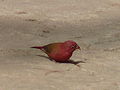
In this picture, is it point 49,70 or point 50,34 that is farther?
point 50,34

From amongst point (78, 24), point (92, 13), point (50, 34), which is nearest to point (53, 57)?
point (50, 34)

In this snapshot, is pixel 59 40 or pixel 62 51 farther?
pixel 59 40

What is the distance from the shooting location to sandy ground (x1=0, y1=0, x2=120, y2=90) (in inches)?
127

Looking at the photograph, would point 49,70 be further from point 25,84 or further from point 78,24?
point 78,24

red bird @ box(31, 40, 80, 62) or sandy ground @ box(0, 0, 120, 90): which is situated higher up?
red bird @ box(31, 40, 80, 62)

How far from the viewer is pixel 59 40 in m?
4.48

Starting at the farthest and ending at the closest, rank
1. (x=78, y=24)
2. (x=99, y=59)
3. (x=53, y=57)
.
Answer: (x=78, y=24) → (x=99, y=59) → (x=53, y=57)

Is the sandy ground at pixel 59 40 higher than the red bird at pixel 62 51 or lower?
lower

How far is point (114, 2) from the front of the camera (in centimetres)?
626

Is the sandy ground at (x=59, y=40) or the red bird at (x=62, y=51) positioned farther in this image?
the red bird at (x=62, y=51)

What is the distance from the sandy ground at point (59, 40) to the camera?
3.21 meters

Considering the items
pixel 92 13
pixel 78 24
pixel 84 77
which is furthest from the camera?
pixel 92 13

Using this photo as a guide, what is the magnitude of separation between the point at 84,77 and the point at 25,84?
0.48 m

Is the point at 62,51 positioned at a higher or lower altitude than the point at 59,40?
higher
